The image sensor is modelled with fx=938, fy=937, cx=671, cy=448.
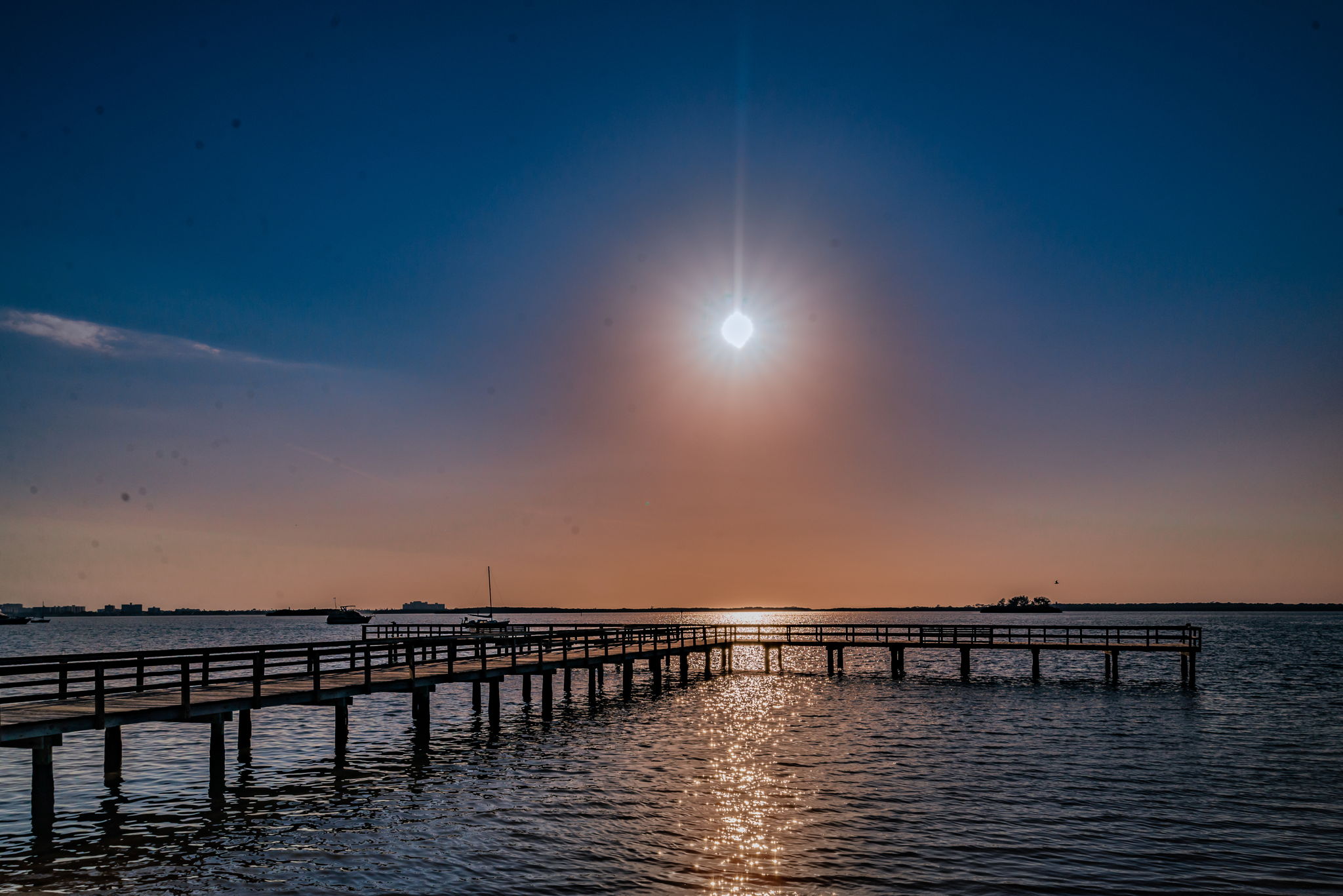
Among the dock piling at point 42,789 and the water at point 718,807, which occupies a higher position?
the dock piling at point 42,789

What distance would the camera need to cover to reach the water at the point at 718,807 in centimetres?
1634

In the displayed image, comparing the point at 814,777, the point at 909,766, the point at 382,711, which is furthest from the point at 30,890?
the point at 382,711

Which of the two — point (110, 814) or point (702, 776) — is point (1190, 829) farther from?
point (110, 814)

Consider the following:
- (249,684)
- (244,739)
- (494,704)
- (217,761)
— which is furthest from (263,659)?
(494,704)

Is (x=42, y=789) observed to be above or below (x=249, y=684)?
below

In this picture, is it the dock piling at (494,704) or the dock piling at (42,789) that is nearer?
the dock piling at (42,789)

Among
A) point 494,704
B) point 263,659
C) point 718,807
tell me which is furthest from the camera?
point 494,704

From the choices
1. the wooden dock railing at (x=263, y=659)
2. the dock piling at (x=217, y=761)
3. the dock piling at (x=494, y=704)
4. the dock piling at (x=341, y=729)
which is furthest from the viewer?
the dock piling at (x=494, y=704)

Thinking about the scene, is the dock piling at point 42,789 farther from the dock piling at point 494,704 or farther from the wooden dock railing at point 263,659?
the dock piling at point 494,704

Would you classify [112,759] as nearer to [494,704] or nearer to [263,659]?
[263,659]

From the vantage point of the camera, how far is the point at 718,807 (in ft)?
69.7

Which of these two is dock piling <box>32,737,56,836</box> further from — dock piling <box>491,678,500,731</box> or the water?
dock piling <box>491,678,500,731</box>

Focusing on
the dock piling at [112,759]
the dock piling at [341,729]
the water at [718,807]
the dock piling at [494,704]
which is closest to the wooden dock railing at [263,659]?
the dock piling at [494,704]

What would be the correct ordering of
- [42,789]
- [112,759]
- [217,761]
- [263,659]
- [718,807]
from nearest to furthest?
[42,789]
[718,807]
[217,761]
[263,659]
[112,759]
